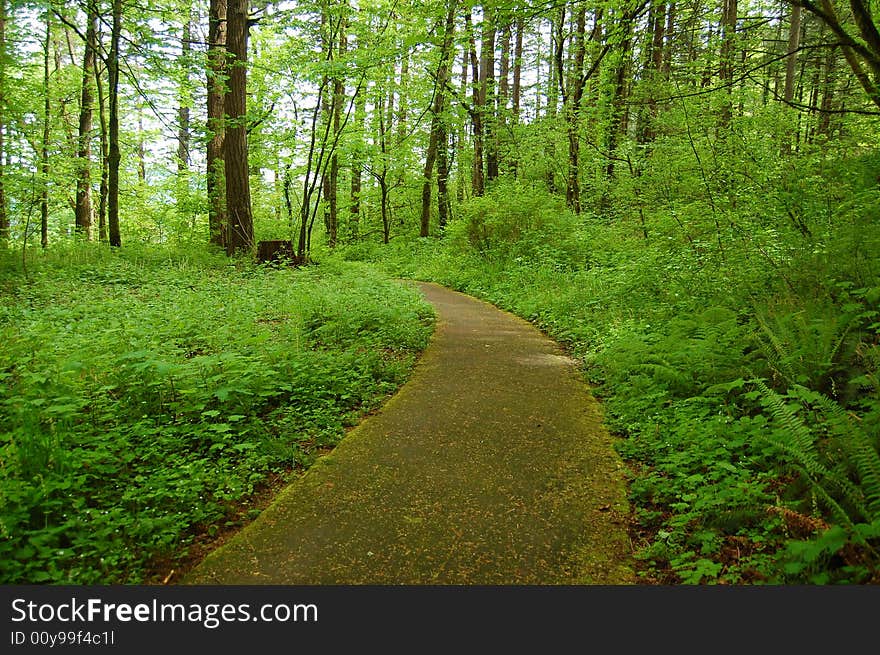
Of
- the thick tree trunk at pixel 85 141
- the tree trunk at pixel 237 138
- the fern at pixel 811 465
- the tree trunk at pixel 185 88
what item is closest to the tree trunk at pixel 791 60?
the fern at pixel 811 465

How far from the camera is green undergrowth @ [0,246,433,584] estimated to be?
273cm

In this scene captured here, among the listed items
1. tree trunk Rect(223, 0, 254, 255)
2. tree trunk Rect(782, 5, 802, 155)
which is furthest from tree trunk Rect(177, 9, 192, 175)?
tree trunk Rect(782, 5, 802, 155)

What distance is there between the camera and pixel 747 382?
3744mm

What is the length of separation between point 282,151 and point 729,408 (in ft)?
69.0

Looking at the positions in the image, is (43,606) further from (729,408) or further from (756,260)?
(756,260)

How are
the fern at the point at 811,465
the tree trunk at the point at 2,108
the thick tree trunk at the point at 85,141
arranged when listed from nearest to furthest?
the fern at the point at 811,465 < the tree trunk at the point at 2,108 < the thick tree trunk at the point at 85,141

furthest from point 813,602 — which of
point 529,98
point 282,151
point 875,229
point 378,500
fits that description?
point 529,98

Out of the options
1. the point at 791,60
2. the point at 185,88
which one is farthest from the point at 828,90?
the point at 185,88

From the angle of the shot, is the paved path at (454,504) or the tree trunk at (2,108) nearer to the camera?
the paved path at (454,504)

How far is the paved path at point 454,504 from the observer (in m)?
2.67

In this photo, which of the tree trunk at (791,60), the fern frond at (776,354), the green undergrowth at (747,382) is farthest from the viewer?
the tree trunk at (791,60)

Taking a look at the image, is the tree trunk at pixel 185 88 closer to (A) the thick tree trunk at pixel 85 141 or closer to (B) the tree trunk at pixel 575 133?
(A) the thick tree trunk at pixel 85 141

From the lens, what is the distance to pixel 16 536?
102 inches

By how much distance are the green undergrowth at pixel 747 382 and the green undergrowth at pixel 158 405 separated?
2.57 m
